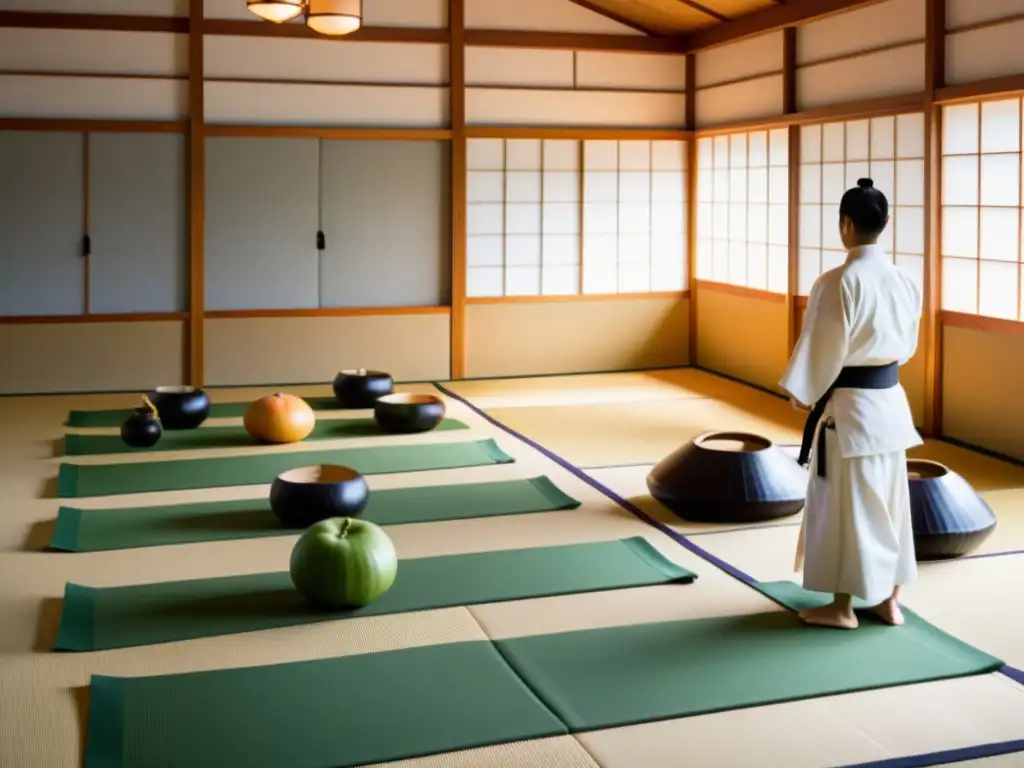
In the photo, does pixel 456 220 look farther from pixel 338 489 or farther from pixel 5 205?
pixel 338 489

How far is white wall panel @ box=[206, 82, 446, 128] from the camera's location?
8.34 m

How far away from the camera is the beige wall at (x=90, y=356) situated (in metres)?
8.05

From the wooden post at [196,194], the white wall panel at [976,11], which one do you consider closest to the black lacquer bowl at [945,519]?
the white wall panel at [976,11]

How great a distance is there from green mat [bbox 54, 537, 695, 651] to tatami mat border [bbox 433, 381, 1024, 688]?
0.17 meters

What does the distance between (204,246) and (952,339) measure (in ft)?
15.7

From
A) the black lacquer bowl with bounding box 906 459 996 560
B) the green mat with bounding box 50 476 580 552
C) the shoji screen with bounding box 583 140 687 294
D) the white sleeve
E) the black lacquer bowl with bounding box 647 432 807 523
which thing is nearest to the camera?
the white sleeve

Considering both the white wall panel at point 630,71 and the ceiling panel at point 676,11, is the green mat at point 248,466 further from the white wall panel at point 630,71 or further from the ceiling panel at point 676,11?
the white wall panel at point 630,71

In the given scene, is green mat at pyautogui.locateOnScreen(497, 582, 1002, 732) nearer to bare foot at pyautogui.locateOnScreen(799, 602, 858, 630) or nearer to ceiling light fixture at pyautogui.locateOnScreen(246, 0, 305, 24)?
bare foot at pyautogui.locateOnScreen(799, 602, 858, 630)

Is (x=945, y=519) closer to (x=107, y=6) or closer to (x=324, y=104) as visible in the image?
(x=324, y=104)

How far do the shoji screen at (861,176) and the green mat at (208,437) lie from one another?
101 inches

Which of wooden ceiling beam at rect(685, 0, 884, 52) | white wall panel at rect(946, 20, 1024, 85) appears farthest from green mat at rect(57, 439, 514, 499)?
wooden ceiling beam at rect(685, 0, 884, 52)

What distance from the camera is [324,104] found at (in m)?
8.52

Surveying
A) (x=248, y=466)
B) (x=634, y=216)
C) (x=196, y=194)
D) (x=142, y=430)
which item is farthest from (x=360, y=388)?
(x=634, y=216)

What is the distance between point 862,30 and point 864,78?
28 cm
